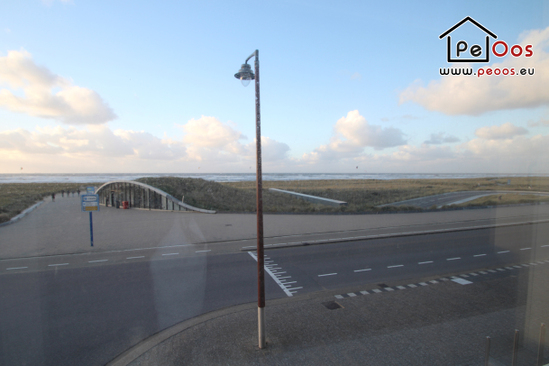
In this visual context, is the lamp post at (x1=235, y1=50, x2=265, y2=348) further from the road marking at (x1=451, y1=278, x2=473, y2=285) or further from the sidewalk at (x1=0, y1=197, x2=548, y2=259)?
the sidewalk at (x1=0, y1=197, x2=548, y2=259)

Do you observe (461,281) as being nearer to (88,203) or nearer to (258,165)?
(258,165)

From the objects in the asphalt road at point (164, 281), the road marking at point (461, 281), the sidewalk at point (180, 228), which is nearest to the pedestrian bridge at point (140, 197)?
the sidewalk at point (180, 228)

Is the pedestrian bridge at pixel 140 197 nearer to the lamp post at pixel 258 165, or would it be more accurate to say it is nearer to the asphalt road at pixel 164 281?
the asphalt road at pixel 164 281

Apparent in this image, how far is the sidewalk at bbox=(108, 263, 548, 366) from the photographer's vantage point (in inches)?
203

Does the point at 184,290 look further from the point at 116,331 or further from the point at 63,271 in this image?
the point at 63,271

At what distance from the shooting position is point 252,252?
12852 millimetres

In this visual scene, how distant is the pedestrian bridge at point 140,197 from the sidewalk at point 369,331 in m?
19.3

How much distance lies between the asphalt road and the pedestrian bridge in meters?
14.6

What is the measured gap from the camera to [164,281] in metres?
9.20

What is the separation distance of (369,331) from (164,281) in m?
6.33

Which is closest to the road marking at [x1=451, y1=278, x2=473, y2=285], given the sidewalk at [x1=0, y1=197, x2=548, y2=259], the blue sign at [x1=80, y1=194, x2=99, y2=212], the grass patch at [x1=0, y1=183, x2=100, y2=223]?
the sidewalk at [x1=0, y1=197, x2=548, y2=259]

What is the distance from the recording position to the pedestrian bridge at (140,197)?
27.2 meters

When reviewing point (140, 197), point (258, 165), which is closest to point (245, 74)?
point (258, 165)

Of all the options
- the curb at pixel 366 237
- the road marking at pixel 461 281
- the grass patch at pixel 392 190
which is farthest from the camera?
the curb at pixel 366 237
